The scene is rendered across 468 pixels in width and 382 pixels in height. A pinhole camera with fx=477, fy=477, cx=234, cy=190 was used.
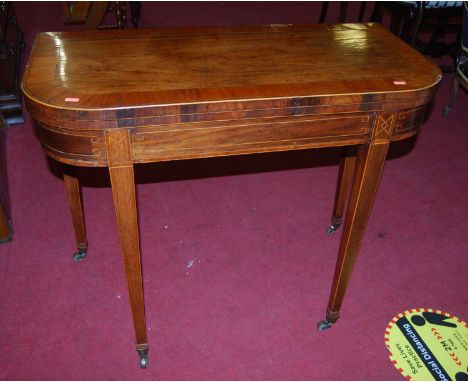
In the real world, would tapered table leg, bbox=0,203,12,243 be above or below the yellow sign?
above

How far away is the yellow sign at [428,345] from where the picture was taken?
5.42 feet

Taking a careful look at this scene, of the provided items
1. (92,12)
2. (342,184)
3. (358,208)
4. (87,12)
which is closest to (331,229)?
(342,184)

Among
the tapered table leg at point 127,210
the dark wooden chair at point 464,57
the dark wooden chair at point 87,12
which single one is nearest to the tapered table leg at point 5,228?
the tapered table leg at point 127,210

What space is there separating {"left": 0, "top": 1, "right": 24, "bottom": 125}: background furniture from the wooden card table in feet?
4.83

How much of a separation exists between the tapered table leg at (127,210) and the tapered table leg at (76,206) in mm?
505

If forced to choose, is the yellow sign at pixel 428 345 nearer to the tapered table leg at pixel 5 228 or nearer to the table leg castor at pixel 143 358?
the table leg castor at pixel 143 358

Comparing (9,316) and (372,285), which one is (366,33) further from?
(9,316)

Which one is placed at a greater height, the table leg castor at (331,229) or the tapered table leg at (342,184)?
the tapered table leg at (342,184)

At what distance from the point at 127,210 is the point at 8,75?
6.53 ft

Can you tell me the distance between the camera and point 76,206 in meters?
1.81

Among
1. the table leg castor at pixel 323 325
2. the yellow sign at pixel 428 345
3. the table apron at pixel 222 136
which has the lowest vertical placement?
the yellow sign at pixel 428 345

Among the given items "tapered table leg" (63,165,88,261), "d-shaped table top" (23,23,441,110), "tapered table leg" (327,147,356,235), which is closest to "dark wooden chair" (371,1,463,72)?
"tapered table leg" (327,147,356,235)

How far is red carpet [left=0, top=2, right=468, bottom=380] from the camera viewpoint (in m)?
1.67

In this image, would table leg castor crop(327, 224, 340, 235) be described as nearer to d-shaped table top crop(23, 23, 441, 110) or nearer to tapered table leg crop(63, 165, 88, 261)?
d-shaped table top crop(23, 23, 441, 110)
